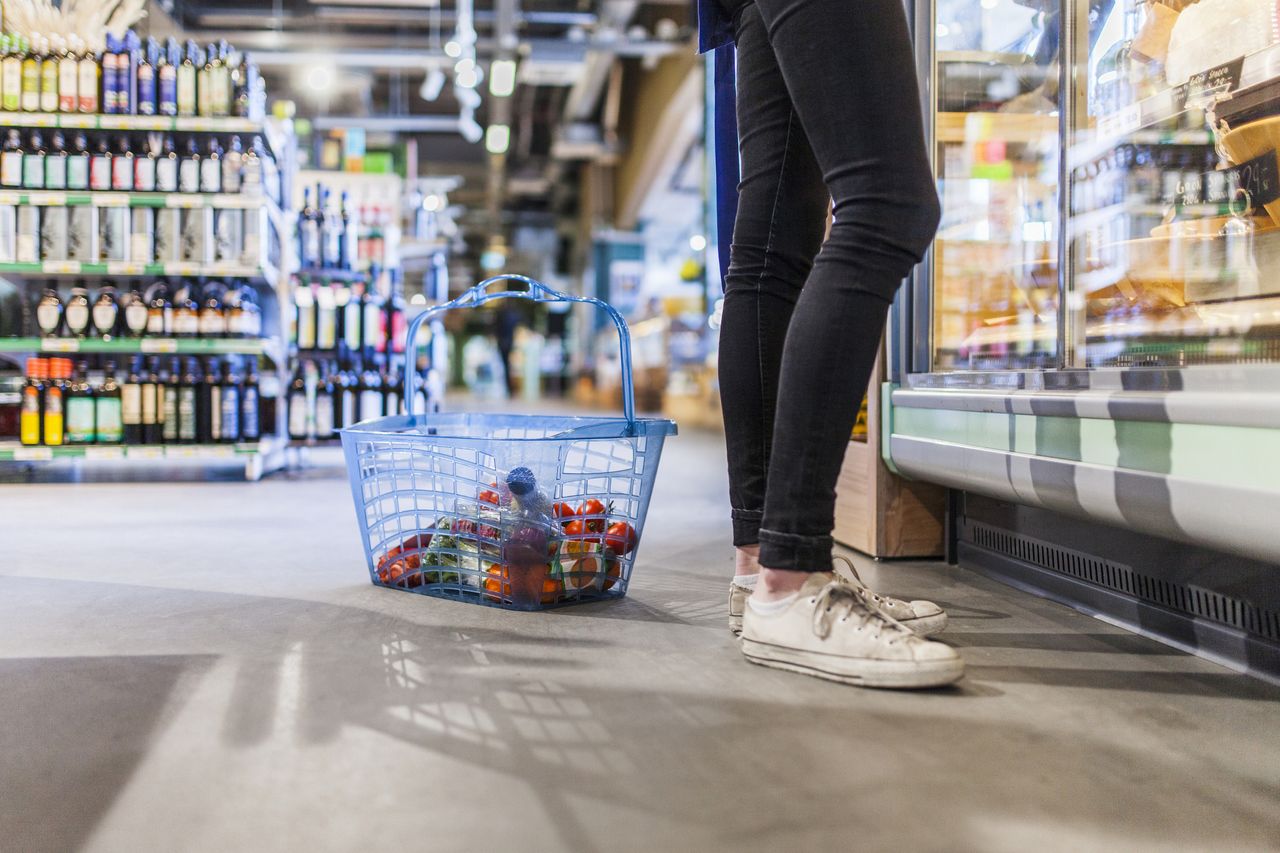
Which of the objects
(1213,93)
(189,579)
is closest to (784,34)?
(1213,93)

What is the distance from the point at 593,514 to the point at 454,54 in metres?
8.50

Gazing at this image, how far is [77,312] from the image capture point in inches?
167

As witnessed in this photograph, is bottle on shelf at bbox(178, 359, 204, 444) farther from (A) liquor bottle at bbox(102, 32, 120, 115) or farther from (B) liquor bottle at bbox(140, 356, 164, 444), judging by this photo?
(A) liquor bottle at bbox(102, 32, 120, 115)

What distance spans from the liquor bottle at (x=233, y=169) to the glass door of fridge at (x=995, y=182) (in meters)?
3.15

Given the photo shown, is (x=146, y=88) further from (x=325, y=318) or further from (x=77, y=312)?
(x=325, y=318)

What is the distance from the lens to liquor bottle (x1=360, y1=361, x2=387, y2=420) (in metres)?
4.92

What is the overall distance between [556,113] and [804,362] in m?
14.9

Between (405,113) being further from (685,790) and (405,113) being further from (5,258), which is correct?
(685,790)

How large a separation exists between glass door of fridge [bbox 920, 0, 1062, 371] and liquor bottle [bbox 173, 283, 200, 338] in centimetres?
322

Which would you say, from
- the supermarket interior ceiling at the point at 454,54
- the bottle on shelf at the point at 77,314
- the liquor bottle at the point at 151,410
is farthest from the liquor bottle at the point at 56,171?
the supermarket interior ceiling at the point at 454,54

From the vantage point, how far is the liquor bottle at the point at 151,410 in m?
4.27

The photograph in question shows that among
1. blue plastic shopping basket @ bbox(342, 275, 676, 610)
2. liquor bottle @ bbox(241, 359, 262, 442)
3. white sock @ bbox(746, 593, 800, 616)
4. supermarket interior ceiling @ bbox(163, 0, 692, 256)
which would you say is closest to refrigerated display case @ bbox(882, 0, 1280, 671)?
white sock @ bbox(746, 593, 800, 616)

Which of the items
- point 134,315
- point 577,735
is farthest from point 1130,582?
point 134,315

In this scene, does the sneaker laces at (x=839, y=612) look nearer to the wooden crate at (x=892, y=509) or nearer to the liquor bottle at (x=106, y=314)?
the wooden crate at (x=892, y=509)
